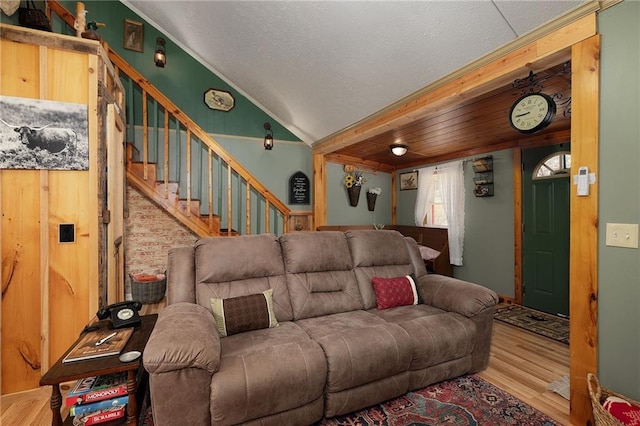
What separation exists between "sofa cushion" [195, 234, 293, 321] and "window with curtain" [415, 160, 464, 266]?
145 inches

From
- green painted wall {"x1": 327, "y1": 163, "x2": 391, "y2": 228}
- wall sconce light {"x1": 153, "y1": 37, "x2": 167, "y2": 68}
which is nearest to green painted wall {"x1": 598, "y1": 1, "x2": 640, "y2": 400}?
green painted wall {"x1": 327, "y1": 163, "x2": 391, "y2": 228}

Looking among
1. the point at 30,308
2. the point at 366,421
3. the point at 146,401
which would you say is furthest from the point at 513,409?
the point at 30,308

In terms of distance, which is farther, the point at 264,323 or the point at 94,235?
the point at 94,235

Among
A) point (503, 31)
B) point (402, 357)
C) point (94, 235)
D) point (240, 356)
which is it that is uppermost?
point (503, 31)

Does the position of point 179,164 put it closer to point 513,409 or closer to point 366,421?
point 366,421

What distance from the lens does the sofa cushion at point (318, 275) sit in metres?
2.36

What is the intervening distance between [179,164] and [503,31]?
4.42 metres

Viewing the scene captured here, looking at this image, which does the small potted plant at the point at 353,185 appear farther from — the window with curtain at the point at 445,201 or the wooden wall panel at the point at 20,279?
the wooden wall panel at the point at 20,279

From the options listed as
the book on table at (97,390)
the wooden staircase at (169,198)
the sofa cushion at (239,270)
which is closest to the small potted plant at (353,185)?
the wooden staircase at (169,198)

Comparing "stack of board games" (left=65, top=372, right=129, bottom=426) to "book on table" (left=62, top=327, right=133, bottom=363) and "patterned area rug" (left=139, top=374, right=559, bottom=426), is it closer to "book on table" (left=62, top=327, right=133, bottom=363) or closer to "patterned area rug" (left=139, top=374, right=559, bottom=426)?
"book on table" (left=62, top=327, right=133, bottom=363)

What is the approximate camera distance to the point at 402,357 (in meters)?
1.93

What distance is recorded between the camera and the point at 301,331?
79.2 inches

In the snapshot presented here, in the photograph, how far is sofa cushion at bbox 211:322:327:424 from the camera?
4.89 feet

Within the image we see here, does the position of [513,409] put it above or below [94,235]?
below
